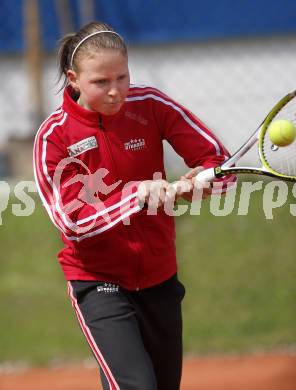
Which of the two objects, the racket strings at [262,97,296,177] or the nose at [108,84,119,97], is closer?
the nose at [108,84,119,97]

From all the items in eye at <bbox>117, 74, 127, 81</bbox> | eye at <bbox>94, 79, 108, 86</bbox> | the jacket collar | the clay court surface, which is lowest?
the clay court surface

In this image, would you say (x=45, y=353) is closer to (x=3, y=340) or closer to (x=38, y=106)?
(x=3, y=340)

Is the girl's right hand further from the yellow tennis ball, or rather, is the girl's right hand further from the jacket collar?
the yellow tennis ball

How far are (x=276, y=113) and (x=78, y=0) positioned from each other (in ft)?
13.5

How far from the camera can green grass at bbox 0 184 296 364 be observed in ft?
19.8

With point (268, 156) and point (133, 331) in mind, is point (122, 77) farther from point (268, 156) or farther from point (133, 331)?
point (133, 331)

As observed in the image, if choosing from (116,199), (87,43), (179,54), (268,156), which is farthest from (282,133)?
(179,54)

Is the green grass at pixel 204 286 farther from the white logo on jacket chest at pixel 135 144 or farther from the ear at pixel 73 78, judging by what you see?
the ear at pixel 73 78

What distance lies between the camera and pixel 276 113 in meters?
3.39

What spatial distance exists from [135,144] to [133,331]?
698mm

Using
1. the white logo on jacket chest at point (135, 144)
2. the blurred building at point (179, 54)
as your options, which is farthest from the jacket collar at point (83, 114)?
the blurred building at point (179, 54)

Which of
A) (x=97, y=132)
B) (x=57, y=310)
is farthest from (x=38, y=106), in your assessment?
(x=97, y=132)

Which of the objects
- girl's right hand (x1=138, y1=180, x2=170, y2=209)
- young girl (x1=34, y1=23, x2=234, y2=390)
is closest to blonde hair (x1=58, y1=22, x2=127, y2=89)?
young girl (x1=34, y1=23, x2=234, y2=390)

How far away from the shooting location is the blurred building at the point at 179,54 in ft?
23.0
